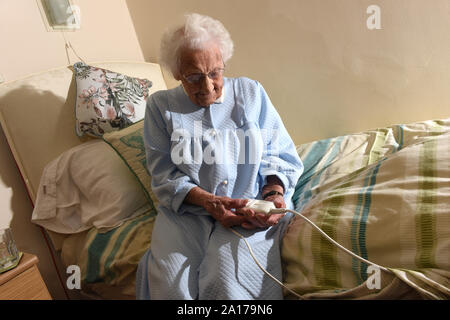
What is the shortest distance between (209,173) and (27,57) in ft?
3.30

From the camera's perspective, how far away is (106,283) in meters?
1.11

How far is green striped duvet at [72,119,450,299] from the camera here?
25.4 inches

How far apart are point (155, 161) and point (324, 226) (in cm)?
60

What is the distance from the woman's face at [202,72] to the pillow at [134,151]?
33cm

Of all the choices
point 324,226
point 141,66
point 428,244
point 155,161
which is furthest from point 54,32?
point 428,244

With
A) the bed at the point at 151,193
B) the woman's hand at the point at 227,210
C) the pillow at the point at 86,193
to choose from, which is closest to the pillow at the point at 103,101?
the bed at the point at 151,193

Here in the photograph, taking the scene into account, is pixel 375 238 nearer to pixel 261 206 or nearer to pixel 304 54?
pixel 261 206

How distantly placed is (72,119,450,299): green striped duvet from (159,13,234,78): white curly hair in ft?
1.99

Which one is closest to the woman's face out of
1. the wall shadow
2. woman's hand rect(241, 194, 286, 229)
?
woman's hand rect(241, 194, 286, 229)

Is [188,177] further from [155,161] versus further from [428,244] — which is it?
[428,244]

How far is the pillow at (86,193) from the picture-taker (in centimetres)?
125

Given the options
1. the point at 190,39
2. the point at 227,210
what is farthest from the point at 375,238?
the point at 190,39

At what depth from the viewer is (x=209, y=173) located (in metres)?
1.08

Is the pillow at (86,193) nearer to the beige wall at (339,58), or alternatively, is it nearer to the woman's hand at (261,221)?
the woman's hand at (261,221)
